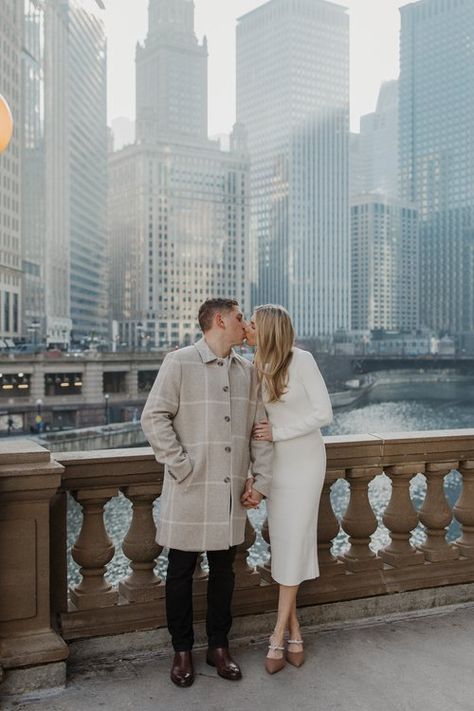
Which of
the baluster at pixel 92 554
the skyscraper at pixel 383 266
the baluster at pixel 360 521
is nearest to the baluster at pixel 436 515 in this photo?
the baluster at pixel 360 521

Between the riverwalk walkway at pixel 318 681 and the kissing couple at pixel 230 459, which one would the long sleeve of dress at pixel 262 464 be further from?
the riverwalk walkway at pixel 318 681

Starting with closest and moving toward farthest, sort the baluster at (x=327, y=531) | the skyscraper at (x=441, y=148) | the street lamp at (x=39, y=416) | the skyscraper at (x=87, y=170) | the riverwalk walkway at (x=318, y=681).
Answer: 1. the riverwalk walkway at (x=318, y=681)
2. the baluster at (x=327, y=531)
3. the street lamp at (x=39, y=416)
4. the skyscraper at (x=87, y=170)
5. the skyscraper at (x=441, y=148)

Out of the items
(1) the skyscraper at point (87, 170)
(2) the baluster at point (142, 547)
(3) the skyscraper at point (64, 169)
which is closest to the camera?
(2) the baluster at point (142, 547)

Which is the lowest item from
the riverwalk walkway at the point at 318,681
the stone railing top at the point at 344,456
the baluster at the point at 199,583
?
the riverwalk walkway at the point at 318,681

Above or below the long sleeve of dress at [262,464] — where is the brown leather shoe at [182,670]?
below

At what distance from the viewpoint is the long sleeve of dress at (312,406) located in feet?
13.1

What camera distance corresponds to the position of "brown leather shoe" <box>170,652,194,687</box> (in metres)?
3.79

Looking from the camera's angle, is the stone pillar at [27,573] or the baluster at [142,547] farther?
the baluster at [142,547]

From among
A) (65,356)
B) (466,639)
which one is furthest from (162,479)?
(65,356)

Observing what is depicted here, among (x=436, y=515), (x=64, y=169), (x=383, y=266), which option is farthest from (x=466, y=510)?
(x=383, y=266)

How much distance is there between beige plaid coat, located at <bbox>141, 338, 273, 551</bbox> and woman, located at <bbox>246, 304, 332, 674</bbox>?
9.3 inches

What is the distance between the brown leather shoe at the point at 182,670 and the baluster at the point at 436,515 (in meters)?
1.99

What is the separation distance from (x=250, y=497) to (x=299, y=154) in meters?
179

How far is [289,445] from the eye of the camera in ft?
13.3
